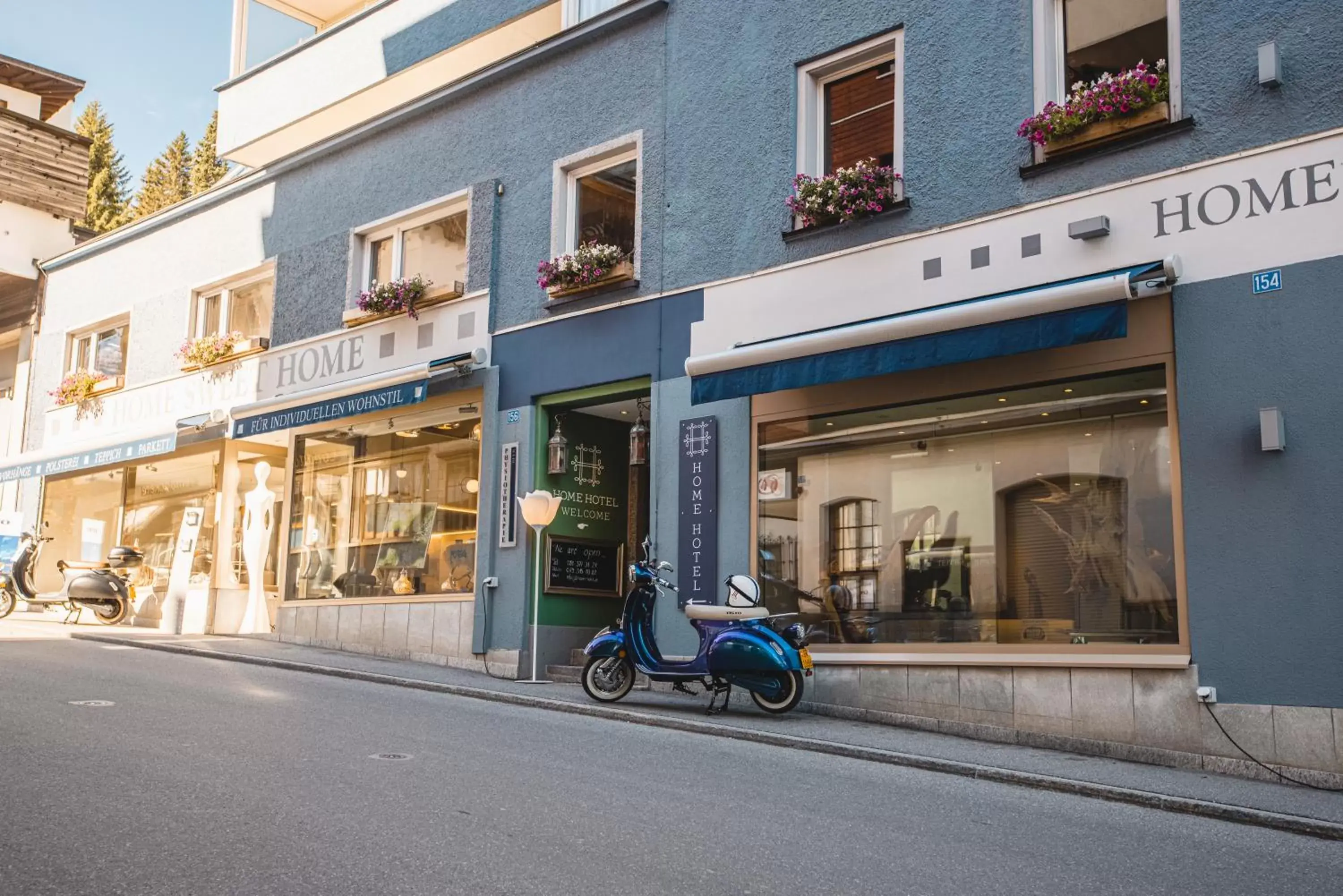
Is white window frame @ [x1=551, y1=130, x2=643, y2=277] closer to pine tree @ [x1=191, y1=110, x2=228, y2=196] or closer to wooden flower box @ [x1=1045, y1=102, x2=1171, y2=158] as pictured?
→ wooden flower box @ [x1=1045, y1=102, x2=1171, y2=158]

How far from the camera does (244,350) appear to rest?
19.7m

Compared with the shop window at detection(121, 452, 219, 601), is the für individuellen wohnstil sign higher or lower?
A: higher

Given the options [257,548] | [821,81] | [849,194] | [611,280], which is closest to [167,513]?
[257,548]

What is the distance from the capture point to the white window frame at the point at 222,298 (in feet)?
65.3

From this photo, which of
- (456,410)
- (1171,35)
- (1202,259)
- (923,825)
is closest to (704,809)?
(923,825)

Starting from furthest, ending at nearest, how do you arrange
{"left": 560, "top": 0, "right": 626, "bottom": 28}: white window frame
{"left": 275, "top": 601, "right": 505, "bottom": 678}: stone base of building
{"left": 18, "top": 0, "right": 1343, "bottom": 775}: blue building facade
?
{"left": 560, "top": 0, "right": 626, "bottom": 28}: white window frame → {"left": 275, "top": 601, "right": 505, "bottom": 678}: stone base of building → {"left": 18, "top": 0, "right": 1343, "bottom": 775}: blue building facade

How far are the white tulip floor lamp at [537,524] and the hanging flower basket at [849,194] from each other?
422 cm

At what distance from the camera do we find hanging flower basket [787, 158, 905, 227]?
480 inches

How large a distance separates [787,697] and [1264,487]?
428 centimetres

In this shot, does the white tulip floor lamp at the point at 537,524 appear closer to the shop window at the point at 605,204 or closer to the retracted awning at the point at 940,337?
the retracted awning at the point at 940,337

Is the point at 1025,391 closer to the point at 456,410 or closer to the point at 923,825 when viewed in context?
the point at 923,825

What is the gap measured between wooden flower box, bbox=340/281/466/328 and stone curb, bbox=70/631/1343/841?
4.92 m

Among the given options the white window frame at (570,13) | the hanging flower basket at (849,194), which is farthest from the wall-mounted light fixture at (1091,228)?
the white window frame at (570,13)

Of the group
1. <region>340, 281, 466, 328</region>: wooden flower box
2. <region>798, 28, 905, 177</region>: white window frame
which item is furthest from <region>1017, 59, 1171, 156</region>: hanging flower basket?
<region>340, 281, 466, 328</region>: wooden flower box
